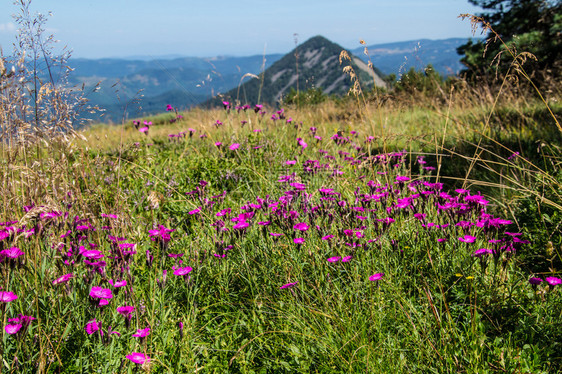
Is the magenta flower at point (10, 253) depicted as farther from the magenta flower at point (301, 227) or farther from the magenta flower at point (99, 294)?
the magenta flower at point (301, 227)

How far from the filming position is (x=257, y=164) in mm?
4367

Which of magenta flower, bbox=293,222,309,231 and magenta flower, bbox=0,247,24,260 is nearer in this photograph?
magenta flower, bbox=0,247,24,260

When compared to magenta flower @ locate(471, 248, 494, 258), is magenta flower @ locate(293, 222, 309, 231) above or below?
above

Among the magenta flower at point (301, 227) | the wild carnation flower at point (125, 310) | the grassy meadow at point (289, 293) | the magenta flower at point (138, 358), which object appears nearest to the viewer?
the magenta flower at point (138, 358)

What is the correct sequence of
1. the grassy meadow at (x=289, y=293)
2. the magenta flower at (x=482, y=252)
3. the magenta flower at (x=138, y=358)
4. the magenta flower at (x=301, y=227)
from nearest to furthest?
the magenta flower at (x=138, y=358) < the grassy meadow at (x=289, y=293) < the magenta flower at (x=482, y=252) < the magenta flower at (x=301, y=227)

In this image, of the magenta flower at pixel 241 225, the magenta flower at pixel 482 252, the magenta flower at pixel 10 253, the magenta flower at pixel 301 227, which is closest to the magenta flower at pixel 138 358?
the magenta flower at pixel 10 253

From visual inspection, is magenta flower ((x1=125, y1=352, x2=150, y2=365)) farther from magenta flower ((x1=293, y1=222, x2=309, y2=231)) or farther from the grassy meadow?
magenta flower ((x1=293, y1=222, x2=309, y2=231))

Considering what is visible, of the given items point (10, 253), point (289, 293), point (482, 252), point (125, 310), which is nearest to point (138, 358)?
point (125, 310)

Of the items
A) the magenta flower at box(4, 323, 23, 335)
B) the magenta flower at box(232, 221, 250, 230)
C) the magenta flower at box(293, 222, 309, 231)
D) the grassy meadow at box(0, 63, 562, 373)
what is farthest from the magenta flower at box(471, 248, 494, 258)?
the magenta flower at box(4, 323, 23, 335)

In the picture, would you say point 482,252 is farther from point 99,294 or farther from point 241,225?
point 99,294

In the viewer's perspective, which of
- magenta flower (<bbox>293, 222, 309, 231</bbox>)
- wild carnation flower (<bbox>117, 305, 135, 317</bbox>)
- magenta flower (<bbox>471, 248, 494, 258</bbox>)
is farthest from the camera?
magenta flower (<bbox>293, 222, 309, 231</bbox>)

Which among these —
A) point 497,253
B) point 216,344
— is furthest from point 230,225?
point 497,253

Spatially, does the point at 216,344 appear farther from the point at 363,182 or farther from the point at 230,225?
the point at 363,182

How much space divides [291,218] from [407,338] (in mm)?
860
